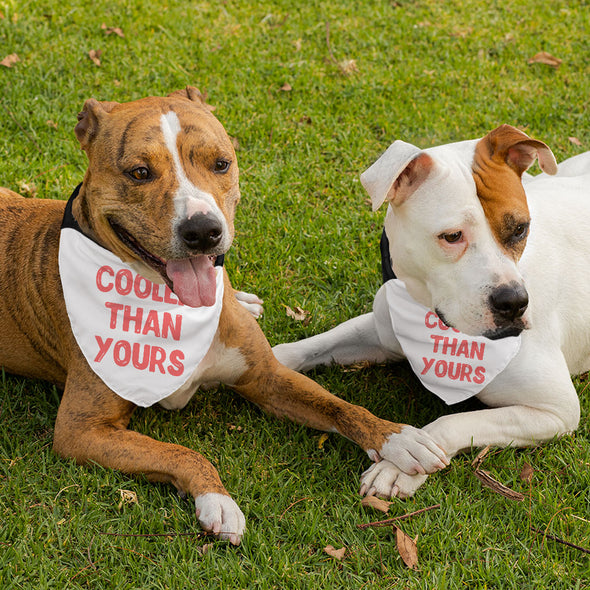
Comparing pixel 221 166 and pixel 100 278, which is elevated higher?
pixel 221 166

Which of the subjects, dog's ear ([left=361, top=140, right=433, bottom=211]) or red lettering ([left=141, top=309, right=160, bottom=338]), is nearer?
dog's ear ([left=361, top=140, right=433, bottom=211])

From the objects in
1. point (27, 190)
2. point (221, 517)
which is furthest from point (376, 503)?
point (27, 190)

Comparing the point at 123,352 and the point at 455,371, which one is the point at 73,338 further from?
the point at 455,371

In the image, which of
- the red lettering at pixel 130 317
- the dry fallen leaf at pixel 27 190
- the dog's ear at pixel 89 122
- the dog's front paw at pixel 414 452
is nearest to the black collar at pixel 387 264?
the dog's front paw at pixel 414 452

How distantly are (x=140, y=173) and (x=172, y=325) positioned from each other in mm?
831

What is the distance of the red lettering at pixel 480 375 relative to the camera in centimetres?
379

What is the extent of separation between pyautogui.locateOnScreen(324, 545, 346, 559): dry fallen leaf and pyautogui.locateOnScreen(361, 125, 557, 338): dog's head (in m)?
1.13

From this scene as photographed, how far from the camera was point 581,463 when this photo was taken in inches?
151

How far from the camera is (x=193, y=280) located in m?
3.57

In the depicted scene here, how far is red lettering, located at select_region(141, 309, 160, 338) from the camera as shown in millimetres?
3838

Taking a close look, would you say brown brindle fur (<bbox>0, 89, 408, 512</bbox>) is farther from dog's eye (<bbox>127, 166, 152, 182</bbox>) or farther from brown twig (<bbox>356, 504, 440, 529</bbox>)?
brown twig (<bbox>356, 504, 440, 529</bbox>)

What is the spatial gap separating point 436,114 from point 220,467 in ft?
13.8

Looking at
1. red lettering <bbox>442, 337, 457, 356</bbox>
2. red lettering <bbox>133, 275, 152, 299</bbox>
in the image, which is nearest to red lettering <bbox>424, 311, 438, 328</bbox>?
red lettering <bbox>442, 337, 457, 356</bbox>

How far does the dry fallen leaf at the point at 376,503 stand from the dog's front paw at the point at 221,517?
0.58 meters
